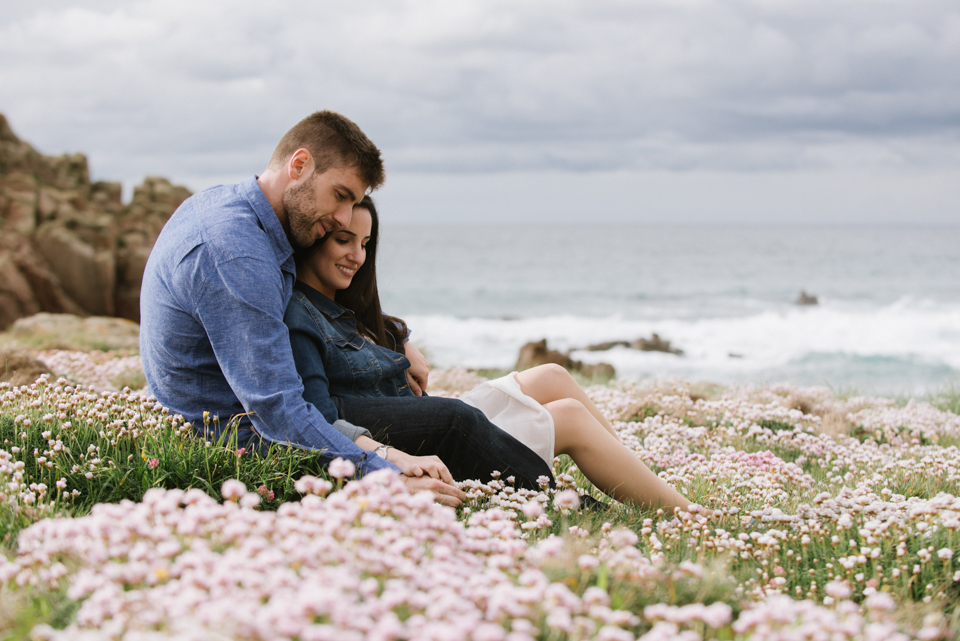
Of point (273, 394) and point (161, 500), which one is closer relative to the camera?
point (161, 500)

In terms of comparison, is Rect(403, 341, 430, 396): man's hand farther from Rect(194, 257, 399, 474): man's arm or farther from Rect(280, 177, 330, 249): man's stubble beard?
Rect(194, 257, 399, 474): man's arm

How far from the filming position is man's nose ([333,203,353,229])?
460 centimetres

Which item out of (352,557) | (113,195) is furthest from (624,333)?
(352,557)

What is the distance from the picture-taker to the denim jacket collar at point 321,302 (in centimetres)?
496

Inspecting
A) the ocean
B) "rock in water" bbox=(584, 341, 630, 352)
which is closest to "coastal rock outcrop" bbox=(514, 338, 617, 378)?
the ocean

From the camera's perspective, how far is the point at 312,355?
442cm

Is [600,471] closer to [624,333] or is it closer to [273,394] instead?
[273,394]

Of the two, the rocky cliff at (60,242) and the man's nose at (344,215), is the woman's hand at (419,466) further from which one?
the rocky cliff at (60,242)

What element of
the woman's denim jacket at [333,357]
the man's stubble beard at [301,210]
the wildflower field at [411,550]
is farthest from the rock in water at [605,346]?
the man's stubble beard at [301,210]

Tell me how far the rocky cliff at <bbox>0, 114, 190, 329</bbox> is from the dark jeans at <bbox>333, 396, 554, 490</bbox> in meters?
21.5

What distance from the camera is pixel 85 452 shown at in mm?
4238

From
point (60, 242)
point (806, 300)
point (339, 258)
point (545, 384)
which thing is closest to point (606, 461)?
point (545, 384)

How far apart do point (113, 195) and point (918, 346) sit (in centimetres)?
3544

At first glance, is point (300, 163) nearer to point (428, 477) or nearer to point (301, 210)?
point (301, 210)
